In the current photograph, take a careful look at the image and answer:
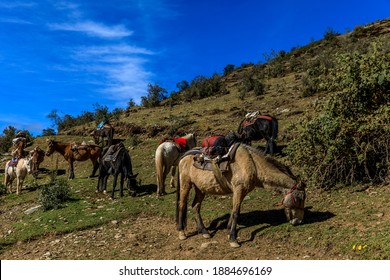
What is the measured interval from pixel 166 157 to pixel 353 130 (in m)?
6.95

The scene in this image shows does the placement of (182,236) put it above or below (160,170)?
→ below

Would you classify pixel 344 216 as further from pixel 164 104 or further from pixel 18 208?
pixel 164 104

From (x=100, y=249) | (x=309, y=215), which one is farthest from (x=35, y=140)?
(x=309, y=215)

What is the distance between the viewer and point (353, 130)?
32.7ft

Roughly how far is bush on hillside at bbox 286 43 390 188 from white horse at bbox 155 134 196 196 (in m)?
5.05

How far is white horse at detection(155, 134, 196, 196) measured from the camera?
13094 mm

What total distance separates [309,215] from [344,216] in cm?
87

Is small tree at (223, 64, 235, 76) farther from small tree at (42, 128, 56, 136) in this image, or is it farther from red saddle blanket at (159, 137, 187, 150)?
red saddle blanket at (159, 137, 187, 150)

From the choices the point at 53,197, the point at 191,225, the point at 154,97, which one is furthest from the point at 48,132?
the point at 191,225

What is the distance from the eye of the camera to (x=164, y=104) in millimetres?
38750

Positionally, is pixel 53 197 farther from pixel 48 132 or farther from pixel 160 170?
pixel 48 132

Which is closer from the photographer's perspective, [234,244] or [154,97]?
[234,244]

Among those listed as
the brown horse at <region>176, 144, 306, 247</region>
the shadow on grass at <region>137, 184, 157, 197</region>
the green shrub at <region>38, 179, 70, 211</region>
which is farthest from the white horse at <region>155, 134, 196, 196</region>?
the brown horse at <region>176, 144, 306, 247</region>

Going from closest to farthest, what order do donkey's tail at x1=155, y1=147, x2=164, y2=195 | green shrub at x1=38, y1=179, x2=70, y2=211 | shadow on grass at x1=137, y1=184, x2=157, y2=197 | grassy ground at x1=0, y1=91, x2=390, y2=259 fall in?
grassy ground at x1=0, y1=91, x2=390, y2=259, green shrub at x1=38, y1=179, x2=70, y2=211, donkey's tail at x1=155, y1=147, x2=164, y2=195, shadow on grass at x1=137, y1=184, x2=157, y2=197
